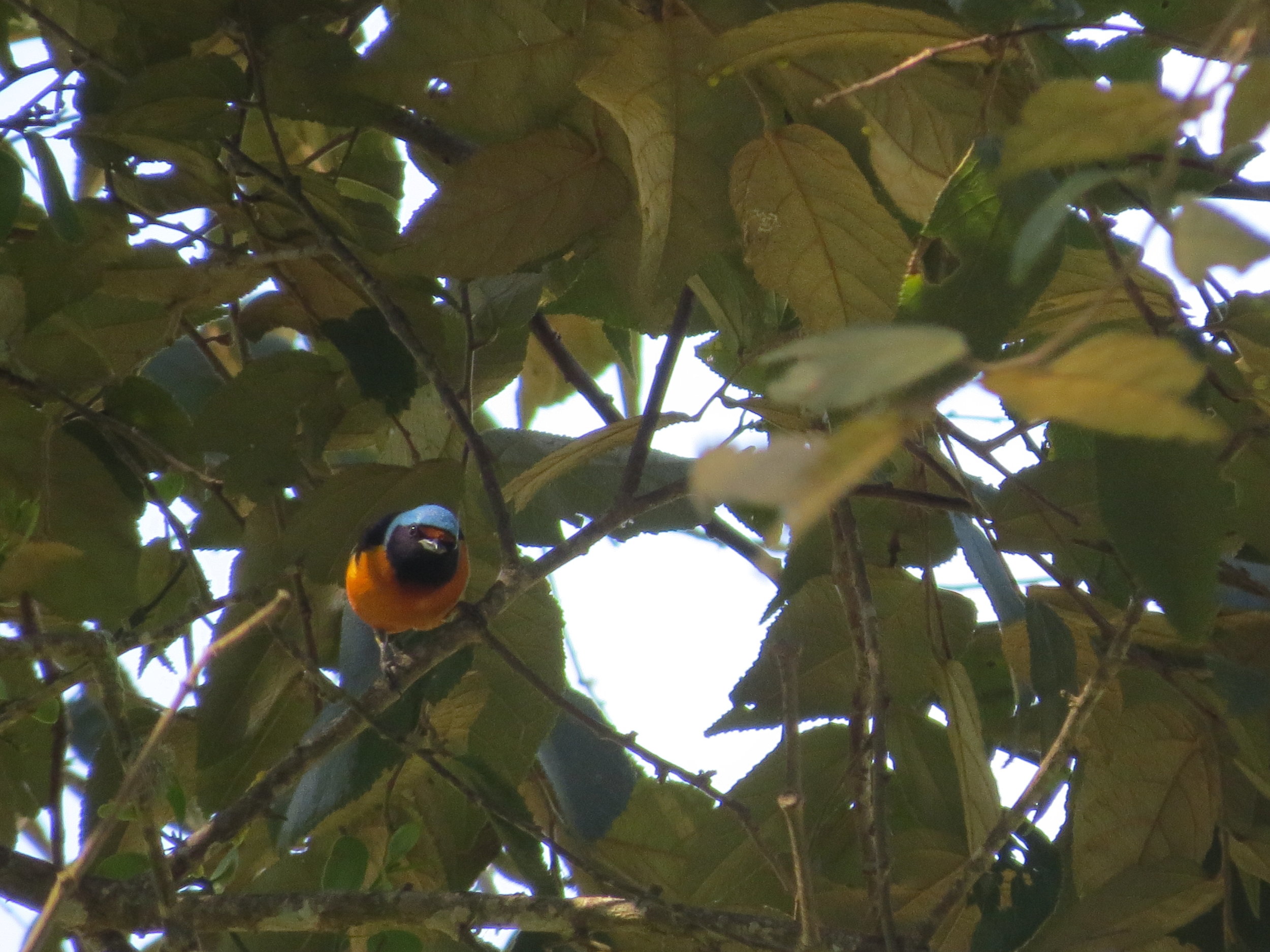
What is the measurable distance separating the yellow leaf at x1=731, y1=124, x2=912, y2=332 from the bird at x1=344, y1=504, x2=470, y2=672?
1148 millimetres

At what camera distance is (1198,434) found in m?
0.64

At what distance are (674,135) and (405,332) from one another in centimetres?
56

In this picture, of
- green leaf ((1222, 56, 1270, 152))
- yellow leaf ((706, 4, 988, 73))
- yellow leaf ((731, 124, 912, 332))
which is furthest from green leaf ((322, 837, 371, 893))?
green leaf ((1222, 56, 1270, 152))

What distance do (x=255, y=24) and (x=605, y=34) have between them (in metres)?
0.60

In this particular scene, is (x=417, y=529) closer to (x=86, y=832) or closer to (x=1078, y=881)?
(x=86, y=832)

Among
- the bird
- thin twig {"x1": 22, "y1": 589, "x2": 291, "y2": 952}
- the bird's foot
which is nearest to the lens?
thin twig {"x1": 22, "y1": 589, "x2": 291, "y2": 952}

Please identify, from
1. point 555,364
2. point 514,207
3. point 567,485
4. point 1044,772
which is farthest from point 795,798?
point 555,364

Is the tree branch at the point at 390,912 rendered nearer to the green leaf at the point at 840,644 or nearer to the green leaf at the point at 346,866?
the green leaf at the point at 346,866

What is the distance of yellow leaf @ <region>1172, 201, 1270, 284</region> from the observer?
26.5 inches

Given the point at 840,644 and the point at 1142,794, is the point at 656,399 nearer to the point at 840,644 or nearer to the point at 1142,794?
the point at 840,644

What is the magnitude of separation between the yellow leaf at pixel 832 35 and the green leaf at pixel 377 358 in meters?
1.01

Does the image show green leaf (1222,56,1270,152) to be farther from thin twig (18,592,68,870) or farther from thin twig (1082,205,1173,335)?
thin twig (18,592,68,870)

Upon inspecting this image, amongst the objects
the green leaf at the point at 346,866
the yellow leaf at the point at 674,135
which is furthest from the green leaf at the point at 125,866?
the yellow leaf at the point at 674,135

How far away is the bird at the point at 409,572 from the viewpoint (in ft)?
9.30
